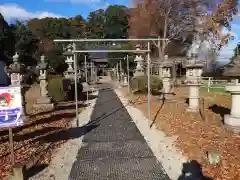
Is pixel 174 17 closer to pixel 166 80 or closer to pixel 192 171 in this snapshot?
pixel 166 80

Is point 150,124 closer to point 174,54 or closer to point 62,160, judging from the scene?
point 62,160

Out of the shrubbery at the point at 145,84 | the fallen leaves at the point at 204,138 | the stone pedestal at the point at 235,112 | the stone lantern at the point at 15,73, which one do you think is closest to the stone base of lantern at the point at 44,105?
the stone lantern at the point at 15,73

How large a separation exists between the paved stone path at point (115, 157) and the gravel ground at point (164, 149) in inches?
5.0

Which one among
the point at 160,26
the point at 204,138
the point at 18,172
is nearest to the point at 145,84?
the point at 204,138

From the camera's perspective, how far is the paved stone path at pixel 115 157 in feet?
14.3

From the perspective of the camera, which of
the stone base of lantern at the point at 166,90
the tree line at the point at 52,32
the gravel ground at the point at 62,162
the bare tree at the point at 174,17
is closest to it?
the gravel ground at the point at 62,162

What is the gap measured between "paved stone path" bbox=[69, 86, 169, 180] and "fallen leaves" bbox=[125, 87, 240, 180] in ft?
2.76

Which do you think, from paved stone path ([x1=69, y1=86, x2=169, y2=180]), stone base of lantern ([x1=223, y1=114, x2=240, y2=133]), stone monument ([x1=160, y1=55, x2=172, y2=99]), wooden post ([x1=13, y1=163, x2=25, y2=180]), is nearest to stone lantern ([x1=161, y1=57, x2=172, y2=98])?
stone monument ([x1=160, y1=55, x2=172, y2=99])

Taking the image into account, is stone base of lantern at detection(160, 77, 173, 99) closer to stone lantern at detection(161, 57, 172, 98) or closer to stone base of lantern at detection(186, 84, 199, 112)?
stone lantern at detection(161, 57, 172, 98)

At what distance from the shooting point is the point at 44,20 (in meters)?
45.2

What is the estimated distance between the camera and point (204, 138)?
6289 millimetres

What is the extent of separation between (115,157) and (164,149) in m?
1.17

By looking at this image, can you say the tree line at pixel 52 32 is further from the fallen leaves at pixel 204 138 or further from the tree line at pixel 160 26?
the fallen leaves at pixel 204 138

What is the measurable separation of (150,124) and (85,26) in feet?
150
